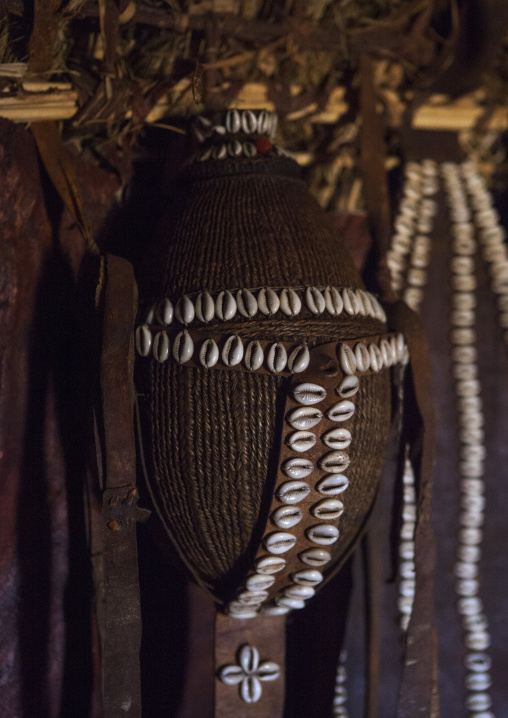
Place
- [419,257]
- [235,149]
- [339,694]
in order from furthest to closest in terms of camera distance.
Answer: [419,257], [339,694], [235,149]

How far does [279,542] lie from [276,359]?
180 millimetres

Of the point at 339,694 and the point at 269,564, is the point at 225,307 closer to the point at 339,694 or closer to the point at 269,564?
Result: the point at 269,564

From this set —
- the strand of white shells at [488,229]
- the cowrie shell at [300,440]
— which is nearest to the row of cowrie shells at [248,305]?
the cowrie shell at [300,440]

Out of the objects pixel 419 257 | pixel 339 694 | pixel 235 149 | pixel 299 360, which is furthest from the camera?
pixel 419 257

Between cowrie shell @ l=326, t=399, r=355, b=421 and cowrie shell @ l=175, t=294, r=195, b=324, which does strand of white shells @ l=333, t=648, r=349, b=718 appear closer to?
cowrie shell @ l=326, t=399, r=355, b=421

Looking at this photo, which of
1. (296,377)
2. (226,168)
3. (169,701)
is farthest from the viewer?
(169,701)

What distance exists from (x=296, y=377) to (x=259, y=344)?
1.8 inches

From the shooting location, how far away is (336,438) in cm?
60

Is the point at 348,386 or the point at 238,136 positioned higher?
the point at 238,136

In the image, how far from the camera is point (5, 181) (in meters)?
0.69

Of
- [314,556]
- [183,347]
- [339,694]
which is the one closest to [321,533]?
[314,556]

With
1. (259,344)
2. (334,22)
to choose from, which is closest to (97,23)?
(334,22)

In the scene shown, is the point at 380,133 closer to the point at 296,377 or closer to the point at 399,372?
the point at 399,372

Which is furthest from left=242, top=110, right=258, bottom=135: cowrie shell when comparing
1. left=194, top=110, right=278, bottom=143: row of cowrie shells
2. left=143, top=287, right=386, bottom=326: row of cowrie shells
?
left=143, top=287, right=386, bottom=326: row of cowrie shells
